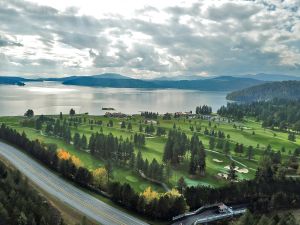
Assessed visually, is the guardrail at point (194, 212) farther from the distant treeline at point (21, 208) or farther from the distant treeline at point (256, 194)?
the distant treeline at point (21, 208)

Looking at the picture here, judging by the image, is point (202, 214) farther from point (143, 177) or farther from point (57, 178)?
point (57, 178)

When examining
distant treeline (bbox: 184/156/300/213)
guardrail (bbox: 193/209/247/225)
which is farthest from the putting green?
guardrail (bbox: 193/209/247/225)

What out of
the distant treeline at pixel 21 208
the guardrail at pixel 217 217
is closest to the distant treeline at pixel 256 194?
the guardrail at pixel 217 217

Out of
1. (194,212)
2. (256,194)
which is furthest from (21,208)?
(256,194)

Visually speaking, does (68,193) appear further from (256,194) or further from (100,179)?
(256,194)

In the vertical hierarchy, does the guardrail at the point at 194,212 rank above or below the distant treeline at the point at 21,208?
below
